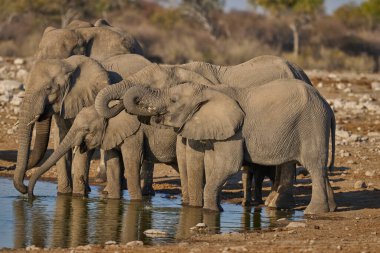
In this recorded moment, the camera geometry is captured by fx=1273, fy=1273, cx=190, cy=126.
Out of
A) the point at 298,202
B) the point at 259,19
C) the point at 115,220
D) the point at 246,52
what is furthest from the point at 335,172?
the point at 259,19

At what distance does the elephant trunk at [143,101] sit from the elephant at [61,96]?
4.71ft

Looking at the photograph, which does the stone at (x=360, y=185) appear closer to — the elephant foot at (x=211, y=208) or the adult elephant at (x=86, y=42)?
the elephant foot at (x=211, y=208)

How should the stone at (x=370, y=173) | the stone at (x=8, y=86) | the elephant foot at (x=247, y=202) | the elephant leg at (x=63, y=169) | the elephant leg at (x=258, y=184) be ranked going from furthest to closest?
the stone at (x=8, y=86) → the stone at (x=370, y=173) → the elephant leg at (x=63, y=169) → the elephant leg at (x=258, y=184) → the elephant foot at (x=247, y=202)

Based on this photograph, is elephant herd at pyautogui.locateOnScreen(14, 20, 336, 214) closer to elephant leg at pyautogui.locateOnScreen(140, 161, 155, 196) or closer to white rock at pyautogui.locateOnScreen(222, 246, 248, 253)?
elephant leg at pyautogui.locateOnScreen(140, 161, 155, 196)

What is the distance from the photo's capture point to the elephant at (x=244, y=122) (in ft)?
45.3

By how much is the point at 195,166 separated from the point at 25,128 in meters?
2.13

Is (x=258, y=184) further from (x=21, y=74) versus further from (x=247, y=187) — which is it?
(x=21, y=74)

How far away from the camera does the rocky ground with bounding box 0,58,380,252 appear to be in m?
11.0

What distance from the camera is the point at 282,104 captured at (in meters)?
13.9

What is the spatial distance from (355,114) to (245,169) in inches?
408

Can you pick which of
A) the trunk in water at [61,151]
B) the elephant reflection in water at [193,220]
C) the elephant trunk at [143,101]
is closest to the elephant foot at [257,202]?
the elephant reflection in water at [193,220]

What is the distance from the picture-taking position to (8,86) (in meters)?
25.9

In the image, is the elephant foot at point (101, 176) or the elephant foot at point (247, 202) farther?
the elephant foot at point (101, 176)

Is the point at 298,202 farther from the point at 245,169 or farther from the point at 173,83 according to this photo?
the point at 173,83
